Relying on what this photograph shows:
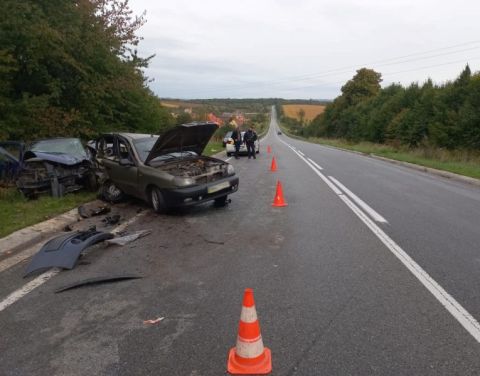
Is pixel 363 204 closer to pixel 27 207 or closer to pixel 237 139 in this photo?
pixel 27 207

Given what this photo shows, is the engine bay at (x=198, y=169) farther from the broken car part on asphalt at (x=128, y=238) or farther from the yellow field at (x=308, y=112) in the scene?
the yellow field at (x=308, y=112)

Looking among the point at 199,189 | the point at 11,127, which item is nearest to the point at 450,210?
the point at 199,189

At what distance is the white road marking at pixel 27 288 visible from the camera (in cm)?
439

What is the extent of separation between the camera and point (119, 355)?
329cm

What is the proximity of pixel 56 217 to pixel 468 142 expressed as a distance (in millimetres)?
27585

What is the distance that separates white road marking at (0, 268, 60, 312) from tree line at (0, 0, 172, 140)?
9.19 m

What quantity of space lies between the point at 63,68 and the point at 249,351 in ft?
50.7

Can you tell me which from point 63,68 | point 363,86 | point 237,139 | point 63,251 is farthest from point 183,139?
point 363,86

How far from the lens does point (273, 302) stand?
4.18 m

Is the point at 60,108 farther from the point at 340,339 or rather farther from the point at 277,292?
the point at 340,339

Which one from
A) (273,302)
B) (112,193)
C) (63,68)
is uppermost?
(63,68)

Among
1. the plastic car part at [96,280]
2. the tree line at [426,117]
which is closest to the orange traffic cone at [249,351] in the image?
the plastic car part at [96,280]

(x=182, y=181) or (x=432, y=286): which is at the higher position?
(x=182, y=181)

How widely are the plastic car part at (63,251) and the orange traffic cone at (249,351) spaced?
3.07 m
